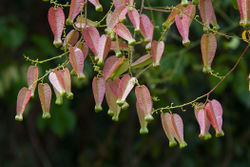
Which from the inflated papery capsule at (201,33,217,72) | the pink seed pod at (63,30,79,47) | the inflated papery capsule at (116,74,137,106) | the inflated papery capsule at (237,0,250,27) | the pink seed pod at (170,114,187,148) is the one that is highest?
the inflated papery capsule at (237,0,250,27)

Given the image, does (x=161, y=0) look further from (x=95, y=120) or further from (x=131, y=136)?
(x=95, y=120)

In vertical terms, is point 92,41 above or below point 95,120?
above

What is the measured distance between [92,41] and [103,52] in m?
0.04

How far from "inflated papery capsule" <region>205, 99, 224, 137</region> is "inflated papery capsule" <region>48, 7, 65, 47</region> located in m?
0.30

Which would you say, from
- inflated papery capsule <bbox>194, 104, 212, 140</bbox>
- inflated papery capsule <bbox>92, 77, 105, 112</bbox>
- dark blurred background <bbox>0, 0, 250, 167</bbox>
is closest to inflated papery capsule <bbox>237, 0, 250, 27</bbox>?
inflated papery capsule <bbox>194, 104, 212, 140</bbox>

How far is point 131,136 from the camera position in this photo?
2.87 m

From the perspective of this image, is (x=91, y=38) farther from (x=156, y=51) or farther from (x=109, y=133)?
(x=109, y=133)

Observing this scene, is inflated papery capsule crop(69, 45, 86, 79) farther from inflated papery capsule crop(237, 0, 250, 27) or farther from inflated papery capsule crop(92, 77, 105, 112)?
inflated papery capsule crop(237, 0, 250, 27)

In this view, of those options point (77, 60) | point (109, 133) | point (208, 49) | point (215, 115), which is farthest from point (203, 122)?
point (109, 133)

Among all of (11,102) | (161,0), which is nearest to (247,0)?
Answer: (161,0)

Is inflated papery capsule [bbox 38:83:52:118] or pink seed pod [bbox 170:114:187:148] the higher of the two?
inflated papery capsule [bbox 38:83:52:118]

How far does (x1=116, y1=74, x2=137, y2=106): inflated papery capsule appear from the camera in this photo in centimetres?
70

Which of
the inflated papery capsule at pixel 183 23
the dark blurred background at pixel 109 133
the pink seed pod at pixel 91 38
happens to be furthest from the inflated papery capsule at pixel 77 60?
the dark blurred background at pixel 109 133

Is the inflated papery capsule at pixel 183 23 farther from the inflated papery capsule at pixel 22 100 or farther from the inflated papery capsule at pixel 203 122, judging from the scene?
the inflated papery capsule at pixel 22 100
